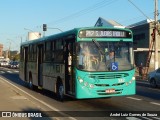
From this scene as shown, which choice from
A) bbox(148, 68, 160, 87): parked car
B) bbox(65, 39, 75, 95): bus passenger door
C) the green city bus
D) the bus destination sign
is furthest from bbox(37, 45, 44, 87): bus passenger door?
bbox(148, 68, 160, 87): parked car

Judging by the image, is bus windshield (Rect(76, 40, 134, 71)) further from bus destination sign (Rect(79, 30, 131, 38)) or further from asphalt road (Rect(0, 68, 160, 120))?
asphalt road (Rect(0, 68, 160, 120))

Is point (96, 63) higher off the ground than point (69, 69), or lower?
higher

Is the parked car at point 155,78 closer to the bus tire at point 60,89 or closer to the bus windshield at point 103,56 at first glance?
the bus tire at point 60,89

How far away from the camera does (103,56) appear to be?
1490 cm

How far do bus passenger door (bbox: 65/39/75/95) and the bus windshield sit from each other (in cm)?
61

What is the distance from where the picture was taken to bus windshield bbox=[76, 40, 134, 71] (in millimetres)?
14780

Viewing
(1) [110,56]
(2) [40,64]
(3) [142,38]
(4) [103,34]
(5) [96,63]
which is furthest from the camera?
(3) [142,38]

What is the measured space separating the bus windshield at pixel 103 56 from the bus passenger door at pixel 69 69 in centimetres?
61

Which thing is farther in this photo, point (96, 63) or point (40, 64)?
point (40, 64)

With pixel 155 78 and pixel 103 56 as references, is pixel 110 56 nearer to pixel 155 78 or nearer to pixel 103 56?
pixel 103 56

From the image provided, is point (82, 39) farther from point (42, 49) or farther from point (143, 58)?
point (143, 58)

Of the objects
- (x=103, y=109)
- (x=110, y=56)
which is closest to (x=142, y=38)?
(x=110, y=56)

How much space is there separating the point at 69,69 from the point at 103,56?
1561mm

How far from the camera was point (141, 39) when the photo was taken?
64188mm
